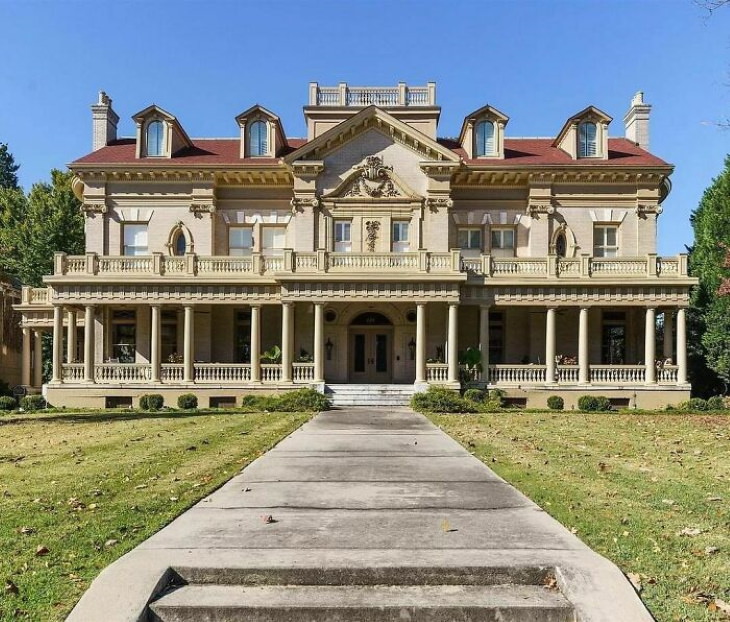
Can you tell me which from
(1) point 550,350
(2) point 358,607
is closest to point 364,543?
(2) point 358,607

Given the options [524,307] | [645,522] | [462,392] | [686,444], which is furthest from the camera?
[524,307]

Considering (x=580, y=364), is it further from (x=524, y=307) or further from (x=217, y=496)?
(x=217, y=496)

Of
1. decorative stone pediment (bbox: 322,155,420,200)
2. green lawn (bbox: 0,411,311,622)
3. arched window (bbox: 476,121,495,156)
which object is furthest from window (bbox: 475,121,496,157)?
green lawn (bbox: 0,411,311,622)

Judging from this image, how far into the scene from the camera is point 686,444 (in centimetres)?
1479

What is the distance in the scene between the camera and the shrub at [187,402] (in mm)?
27309

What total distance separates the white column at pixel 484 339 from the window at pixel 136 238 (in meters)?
16.5

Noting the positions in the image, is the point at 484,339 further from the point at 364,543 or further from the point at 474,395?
the point at 364,543

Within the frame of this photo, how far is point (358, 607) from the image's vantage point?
200 inches

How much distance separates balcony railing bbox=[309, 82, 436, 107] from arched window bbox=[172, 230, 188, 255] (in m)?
9.16

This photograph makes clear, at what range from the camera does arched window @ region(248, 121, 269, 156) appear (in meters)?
33.4

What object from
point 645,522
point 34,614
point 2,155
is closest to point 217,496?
point 34,614

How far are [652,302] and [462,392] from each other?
30.8 feet

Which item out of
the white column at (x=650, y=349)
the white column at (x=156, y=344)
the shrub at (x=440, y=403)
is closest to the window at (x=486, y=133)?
the white column at (x=650, y=349)

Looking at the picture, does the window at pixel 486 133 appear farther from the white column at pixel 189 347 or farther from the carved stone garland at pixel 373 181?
the white column at pixel 189 347
